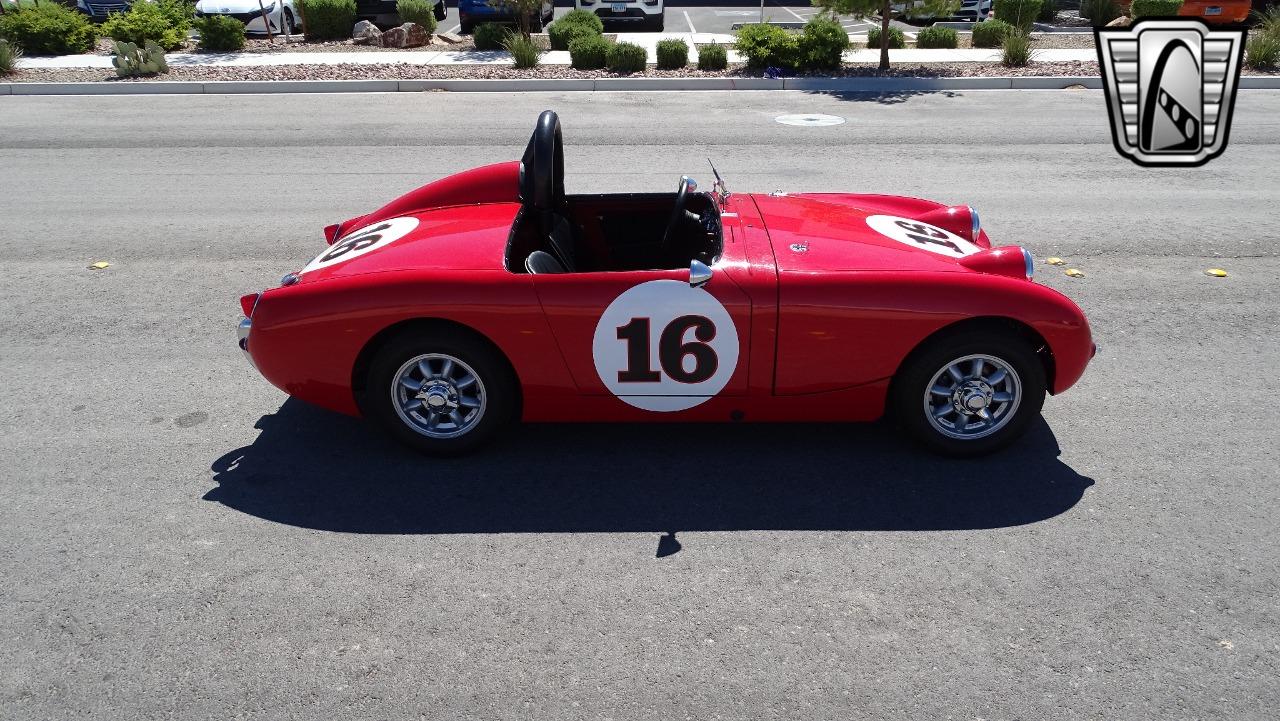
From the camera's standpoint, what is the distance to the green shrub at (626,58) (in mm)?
17438

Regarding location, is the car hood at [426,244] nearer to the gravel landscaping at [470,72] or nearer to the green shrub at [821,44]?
the gravel landscaping at [470,72]

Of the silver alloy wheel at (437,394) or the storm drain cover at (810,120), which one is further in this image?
the storm drain cover at (810,120)

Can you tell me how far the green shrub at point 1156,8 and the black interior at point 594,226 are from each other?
18.2 m

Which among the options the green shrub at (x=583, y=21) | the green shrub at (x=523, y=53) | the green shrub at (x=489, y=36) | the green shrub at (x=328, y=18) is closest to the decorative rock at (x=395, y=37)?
the green shrub at (x=328, y=18)

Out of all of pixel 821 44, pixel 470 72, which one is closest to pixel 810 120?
pixel 821 44

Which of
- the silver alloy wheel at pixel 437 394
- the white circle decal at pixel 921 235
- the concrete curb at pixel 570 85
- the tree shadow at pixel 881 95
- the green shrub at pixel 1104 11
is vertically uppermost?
the green shrub at pixel 1104 11

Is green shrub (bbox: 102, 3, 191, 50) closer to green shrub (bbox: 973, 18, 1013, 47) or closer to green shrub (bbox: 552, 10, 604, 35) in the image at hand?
green shrub (bbox: 552, 10, 604, 35)

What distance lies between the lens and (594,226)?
5938 mm

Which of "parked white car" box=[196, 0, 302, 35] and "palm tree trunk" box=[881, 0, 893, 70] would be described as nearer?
"palm tree trunk" box=[881, 0, 893, 70]

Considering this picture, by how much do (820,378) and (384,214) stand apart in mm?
2936

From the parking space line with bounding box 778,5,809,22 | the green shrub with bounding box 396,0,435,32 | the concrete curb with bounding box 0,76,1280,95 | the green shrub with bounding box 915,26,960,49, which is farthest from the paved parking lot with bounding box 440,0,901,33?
the concrete curb with bounding box 0,76,1280,95

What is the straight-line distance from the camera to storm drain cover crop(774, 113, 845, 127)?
43.5ft

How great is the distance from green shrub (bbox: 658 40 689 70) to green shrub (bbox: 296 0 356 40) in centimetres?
759

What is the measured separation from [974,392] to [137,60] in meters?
17.0
